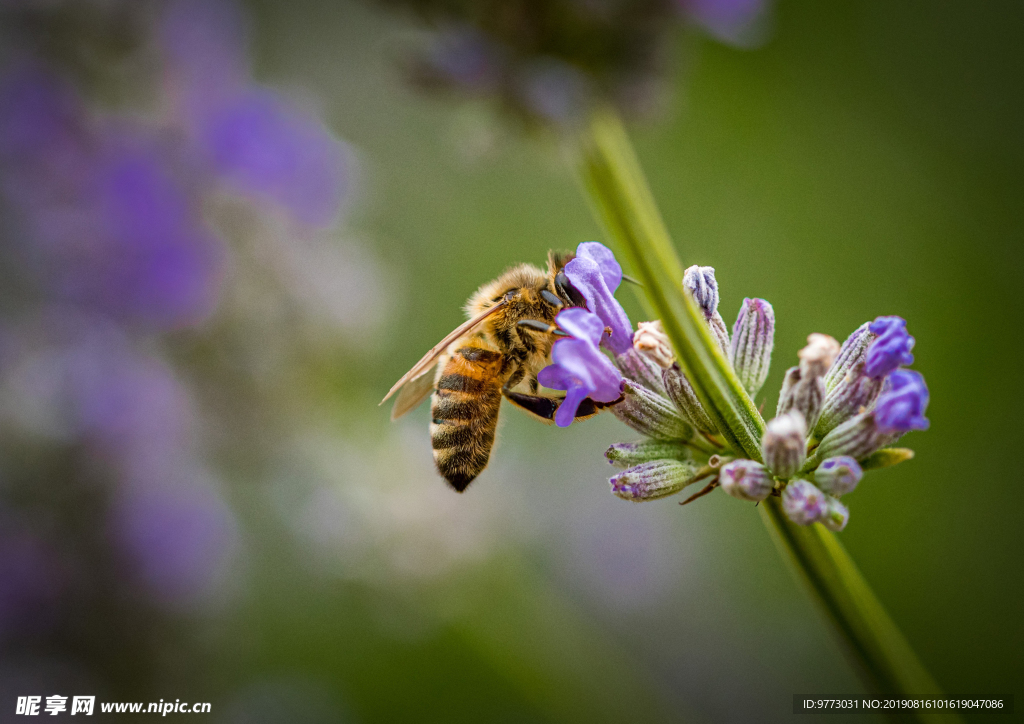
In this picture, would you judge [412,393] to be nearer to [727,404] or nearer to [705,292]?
[705,292]

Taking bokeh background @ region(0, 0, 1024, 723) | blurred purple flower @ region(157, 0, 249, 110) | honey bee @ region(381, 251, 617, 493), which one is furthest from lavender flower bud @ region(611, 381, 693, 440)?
blurred purple flower @ region(157, 0, 249, 110)

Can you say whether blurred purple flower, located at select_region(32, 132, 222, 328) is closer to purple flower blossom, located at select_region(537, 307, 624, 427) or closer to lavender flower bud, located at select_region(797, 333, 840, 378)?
purple flower blossom, located at select_region(537, 307, 624, 427)

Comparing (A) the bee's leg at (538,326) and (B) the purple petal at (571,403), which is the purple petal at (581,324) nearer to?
(B) the purple petal at (571,403)

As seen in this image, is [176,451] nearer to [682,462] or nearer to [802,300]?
[682,462]

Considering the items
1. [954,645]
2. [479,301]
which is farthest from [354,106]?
[954,645]

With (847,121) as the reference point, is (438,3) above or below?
below

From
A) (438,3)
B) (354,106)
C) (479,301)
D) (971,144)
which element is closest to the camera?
(438,3)
